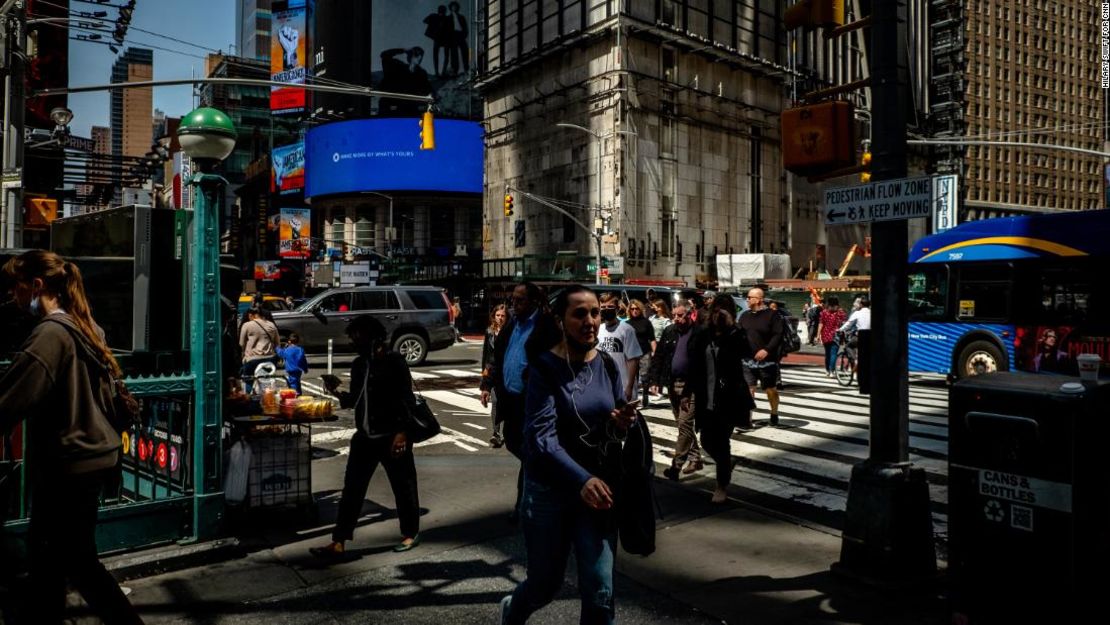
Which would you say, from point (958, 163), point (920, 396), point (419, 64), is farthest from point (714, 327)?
point (958, 163)

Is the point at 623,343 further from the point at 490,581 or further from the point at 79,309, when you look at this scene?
the point at 79,309

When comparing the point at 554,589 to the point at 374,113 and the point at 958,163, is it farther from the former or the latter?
the point at 958,163

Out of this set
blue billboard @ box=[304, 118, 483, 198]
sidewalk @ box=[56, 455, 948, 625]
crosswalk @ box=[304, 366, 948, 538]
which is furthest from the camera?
blue billboard @ box=[304, 118, 483, 198]

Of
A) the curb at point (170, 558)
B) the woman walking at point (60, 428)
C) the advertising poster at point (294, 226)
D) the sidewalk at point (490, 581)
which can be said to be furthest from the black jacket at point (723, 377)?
the advertising poster at point (294, 226)

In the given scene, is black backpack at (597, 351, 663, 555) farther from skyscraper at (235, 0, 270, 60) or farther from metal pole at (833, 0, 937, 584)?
skyscraper at (235, 0, 270, 60)

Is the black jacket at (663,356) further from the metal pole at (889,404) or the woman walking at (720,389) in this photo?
the metal pole at (889,404)

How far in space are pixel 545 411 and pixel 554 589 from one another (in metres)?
0.79

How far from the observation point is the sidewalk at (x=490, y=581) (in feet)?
15.6

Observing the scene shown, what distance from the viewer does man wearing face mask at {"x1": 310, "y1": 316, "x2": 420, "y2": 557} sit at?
575 centimetres

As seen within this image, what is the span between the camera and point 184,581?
5312 mm

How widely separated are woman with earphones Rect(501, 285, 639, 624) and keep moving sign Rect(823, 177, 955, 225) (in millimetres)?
2549

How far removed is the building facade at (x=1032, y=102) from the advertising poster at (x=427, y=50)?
203ft

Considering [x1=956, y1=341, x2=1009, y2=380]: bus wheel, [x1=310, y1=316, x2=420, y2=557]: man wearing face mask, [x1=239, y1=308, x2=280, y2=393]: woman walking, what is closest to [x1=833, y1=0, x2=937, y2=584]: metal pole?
[x1=310, y1=316, x2=420, y2=557]: man wearing face mask

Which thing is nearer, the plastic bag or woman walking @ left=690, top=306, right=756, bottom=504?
the plastic bag
